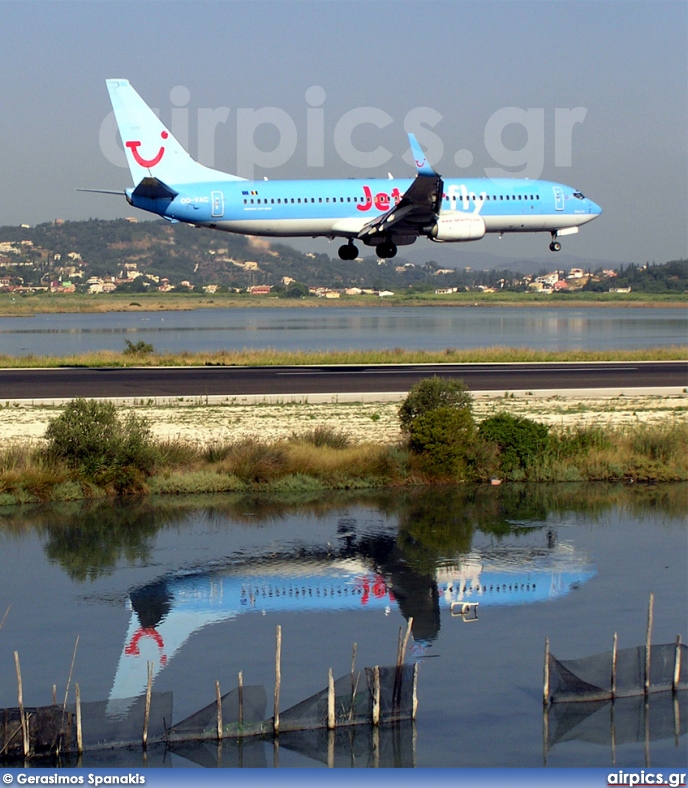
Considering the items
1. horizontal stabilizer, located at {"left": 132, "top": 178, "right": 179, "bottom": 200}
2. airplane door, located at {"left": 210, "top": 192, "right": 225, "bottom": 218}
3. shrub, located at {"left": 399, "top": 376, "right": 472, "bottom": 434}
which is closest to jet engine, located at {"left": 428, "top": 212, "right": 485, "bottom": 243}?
airplane door, located at {"left": 210, "top": 192, "right": 225, "bottom": 218}

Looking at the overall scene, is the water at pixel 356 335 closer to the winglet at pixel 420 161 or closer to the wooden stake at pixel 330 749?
the winglet at pixel 420 161

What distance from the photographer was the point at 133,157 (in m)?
62.9

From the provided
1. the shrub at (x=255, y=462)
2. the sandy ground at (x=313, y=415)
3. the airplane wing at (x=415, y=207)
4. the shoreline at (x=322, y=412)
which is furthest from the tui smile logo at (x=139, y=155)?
the shrub at (x=255, y=462)

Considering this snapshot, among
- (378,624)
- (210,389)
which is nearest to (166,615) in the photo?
(378,624)

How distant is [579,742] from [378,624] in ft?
17.8

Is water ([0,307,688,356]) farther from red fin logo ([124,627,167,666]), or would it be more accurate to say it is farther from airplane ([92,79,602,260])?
red fin logo ([124,627,167,666])

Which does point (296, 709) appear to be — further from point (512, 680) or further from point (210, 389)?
point (210, 389)

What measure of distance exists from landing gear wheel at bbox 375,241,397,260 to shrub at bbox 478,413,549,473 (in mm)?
26169

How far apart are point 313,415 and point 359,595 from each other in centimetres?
1755

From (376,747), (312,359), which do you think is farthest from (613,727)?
(312,359)

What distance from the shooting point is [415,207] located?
5519 cm

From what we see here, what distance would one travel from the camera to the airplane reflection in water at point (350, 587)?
19922 mm

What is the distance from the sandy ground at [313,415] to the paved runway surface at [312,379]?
2760 millimetres

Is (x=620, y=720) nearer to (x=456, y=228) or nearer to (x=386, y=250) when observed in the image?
(x=456, y=228)
